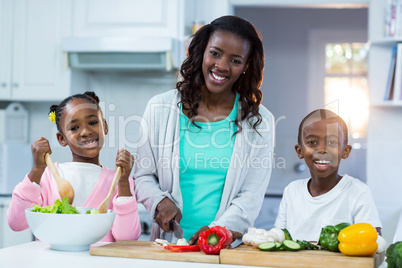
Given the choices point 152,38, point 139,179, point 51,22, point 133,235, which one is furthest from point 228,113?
point 51,22

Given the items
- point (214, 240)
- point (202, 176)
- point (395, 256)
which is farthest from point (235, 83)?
point (395, 256)

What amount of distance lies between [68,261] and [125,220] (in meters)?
0.30

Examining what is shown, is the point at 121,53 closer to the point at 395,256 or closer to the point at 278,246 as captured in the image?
the point at 278,246

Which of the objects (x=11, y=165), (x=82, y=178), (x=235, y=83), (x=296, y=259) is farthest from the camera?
(x=11, y=165)

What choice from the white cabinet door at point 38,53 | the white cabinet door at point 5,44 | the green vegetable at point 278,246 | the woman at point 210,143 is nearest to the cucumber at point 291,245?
the green vegetable at point 278,246

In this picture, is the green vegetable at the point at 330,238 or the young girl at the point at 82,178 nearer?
the green vegetable at the point at 330,238

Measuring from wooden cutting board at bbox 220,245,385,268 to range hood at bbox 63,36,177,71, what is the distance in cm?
205

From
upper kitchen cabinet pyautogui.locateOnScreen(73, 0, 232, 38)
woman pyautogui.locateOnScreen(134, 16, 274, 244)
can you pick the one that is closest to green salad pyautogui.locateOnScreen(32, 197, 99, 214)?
woman pyautogui.locateOnScreen(134, 16, 274, 244)

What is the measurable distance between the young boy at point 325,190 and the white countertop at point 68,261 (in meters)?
0.46

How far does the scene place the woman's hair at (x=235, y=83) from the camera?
1.81 metres

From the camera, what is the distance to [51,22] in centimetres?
343

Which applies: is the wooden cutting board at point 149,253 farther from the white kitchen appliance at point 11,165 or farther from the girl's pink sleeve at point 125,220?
the white kitchen appliance at point 11,165

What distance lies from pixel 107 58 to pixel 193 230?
1876mm

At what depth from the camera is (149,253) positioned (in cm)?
133
